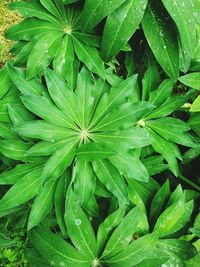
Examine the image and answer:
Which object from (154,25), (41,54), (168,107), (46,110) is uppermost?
(41,54)

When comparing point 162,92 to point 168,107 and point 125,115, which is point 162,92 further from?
point 125,115

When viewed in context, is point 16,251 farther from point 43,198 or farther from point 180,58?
point 180,58

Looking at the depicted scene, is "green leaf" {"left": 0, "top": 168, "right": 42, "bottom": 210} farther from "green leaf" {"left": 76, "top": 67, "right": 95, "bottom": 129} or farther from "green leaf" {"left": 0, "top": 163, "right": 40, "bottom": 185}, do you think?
"green leaf" {"left": 76, "top": 67, "right": 95, "bottom": 129}

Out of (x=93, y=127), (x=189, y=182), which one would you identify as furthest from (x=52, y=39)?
(x=189, y=182)

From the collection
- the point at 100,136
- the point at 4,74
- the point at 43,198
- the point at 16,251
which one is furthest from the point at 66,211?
the point at 16,251

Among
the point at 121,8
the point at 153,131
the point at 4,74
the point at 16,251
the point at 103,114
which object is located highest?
the point at 4,74

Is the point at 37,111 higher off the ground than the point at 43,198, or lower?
higher

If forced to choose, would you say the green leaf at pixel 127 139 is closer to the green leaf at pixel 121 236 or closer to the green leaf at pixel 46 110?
the green leaf at pixel 46 110
